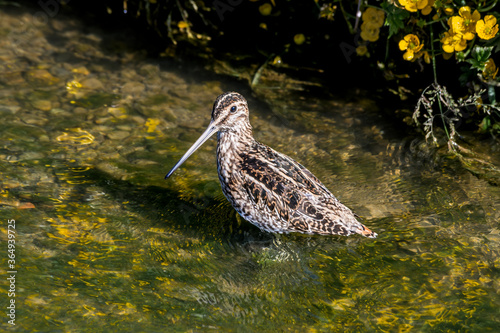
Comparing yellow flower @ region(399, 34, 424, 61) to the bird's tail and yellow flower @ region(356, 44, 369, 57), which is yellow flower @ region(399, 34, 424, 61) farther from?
the bird's tail

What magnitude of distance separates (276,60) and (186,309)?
153 inches

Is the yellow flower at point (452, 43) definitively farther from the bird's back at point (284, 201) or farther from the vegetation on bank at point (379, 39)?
the bird's back at point (284, 201)

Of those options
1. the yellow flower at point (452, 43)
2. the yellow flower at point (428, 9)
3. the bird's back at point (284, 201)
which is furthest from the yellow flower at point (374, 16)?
the bird's back at point (284, 201)

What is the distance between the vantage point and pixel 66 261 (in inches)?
170

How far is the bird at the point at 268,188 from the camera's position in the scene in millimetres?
4605

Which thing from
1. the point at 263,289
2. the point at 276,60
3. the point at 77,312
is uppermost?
the point at 276,60

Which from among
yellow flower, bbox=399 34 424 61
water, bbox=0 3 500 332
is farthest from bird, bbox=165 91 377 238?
yellow flower, bbox=399 34 424 61

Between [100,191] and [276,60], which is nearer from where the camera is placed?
[100,191]

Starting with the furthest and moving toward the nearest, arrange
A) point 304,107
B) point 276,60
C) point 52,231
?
point 276,60
point 304,107
point 52,231

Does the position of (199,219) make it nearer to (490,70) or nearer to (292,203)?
(292,203)

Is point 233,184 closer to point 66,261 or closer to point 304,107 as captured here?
point 66,261

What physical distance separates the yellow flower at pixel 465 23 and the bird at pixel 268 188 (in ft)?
6.06

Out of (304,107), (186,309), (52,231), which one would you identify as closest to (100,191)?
(52,231)

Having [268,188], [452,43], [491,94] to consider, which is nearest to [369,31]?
[452,43]
